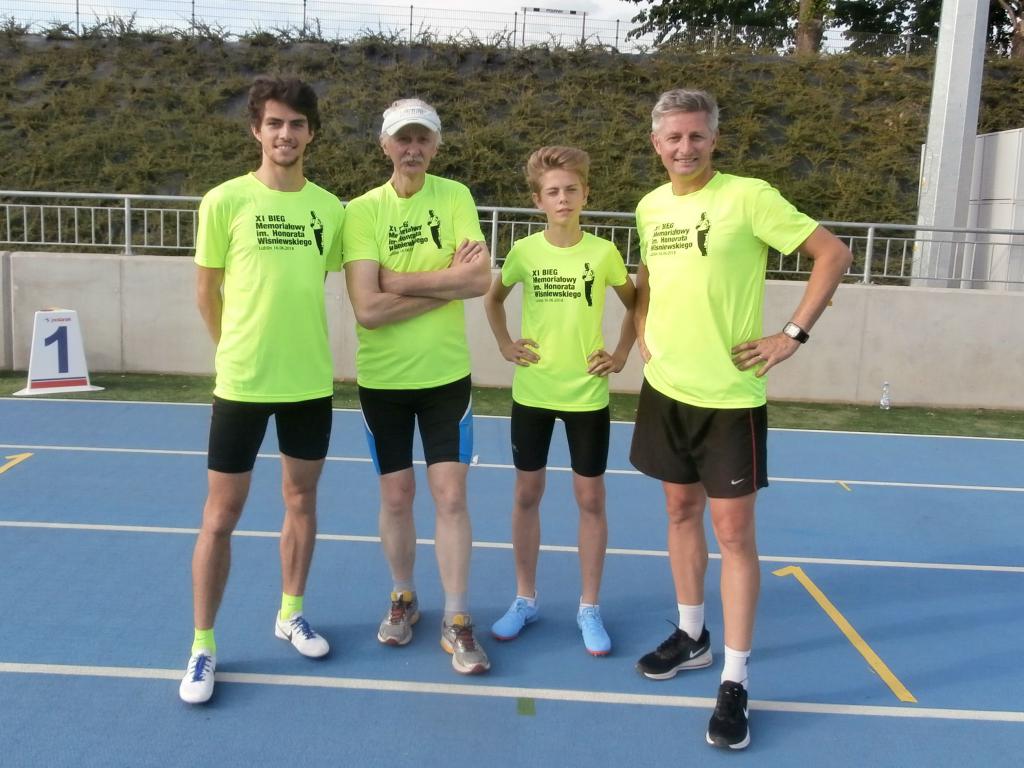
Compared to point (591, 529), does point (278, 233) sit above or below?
above

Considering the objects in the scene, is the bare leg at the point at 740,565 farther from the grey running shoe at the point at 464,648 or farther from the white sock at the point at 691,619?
the grey running shoe at the point at 464,648

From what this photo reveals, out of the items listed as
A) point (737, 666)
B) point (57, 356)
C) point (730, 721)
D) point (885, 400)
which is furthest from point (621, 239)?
point (730, 721)

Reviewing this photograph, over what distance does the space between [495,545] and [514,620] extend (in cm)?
115

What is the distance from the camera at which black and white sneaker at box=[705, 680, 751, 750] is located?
2.87 metres

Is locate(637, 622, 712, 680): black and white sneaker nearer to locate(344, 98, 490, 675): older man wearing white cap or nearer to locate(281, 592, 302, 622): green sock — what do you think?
locate(344, 98, 490, 675): older man wearing white cap

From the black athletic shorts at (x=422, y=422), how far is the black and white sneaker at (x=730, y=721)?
4.17 ft

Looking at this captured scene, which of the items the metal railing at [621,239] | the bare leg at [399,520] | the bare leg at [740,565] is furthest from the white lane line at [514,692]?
the metal railing at [621,239]

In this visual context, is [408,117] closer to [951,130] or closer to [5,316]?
[5,316]

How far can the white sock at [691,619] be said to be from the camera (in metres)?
3.44

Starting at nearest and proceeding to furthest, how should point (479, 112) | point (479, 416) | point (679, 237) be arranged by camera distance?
point (679, 237) → point (479, 416) → point (479, 112)

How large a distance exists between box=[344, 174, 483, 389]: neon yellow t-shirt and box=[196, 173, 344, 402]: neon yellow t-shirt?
0.58 feet

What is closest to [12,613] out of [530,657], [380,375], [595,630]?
[380,375]

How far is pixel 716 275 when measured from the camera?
293cm

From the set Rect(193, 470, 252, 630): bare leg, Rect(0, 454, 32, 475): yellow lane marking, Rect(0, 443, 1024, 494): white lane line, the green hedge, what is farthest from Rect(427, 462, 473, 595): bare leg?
the green hedge
